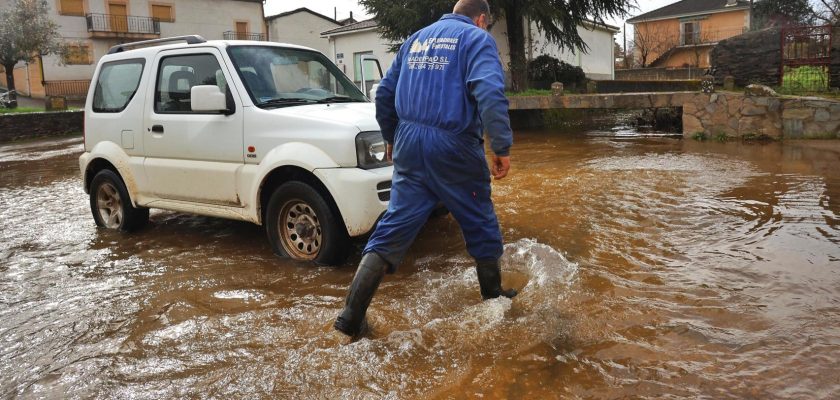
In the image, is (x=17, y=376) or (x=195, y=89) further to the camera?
(x=195, y=89)

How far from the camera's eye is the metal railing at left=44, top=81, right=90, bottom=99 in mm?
35938

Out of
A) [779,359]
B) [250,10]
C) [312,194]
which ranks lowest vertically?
[779,359]

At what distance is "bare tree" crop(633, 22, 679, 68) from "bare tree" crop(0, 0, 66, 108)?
3559 centimetres

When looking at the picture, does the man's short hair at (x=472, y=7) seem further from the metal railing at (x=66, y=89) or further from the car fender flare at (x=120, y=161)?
the metal railing at (x=66, y=89)

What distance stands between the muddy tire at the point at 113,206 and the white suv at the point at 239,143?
13mm

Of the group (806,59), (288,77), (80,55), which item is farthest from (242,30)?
(288,77)

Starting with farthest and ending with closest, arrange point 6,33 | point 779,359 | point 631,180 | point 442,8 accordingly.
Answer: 1. point 6,33
2. point 442,8
3. point 631,180
4. point 779,359

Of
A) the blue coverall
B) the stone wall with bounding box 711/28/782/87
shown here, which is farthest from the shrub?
the blue coverall

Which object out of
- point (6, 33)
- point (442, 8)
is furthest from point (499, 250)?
point (6, 33)

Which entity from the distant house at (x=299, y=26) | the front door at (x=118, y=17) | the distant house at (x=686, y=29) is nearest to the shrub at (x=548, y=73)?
the distant house at (x=686, y=29)

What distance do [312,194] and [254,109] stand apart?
90 centimetres

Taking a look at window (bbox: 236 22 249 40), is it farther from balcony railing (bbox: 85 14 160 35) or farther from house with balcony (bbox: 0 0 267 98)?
balcony railing (bbox: 85 14 160 35)

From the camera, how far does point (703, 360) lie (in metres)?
3.04

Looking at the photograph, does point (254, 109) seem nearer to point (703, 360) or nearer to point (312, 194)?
point (312, 194)
